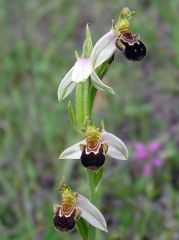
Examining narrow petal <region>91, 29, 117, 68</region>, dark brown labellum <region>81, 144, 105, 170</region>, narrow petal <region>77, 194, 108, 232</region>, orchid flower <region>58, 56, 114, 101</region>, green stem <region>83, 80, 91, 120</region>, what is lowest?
narrow petal <region>77, 194, 108, 232</region>

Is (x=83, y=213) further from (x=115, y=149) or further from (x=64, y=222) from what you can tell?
(x=115, y=149)

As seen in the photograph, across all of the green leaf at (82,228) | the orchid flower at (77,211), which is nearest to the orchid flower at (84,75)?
the orchid flower at (77,211)

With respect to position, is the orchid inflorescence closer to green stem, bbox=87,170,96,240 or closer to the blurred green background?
green stem, bbox=87,170,96,240

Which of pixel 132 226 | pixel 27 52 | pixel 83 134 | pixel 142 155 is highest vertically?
pixel 27 52

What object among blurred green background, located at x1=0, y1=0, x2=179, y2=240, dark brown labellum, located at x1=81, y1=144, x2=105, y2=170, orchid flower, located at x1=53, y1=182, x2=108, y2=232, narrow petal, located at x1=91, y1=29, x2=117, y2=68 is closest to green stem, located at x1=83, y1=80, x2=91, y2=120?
narrow petal, located at x1=91, y1=29, x2=117, y2=68

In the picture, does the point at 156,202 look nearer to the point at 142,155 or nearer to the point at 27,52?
the point at 142,155

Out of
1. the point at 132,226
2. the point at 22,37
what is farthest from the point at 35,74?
the point at 132,226

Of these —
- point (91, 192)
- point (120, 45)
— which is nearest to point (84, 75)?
point (120, 45)
